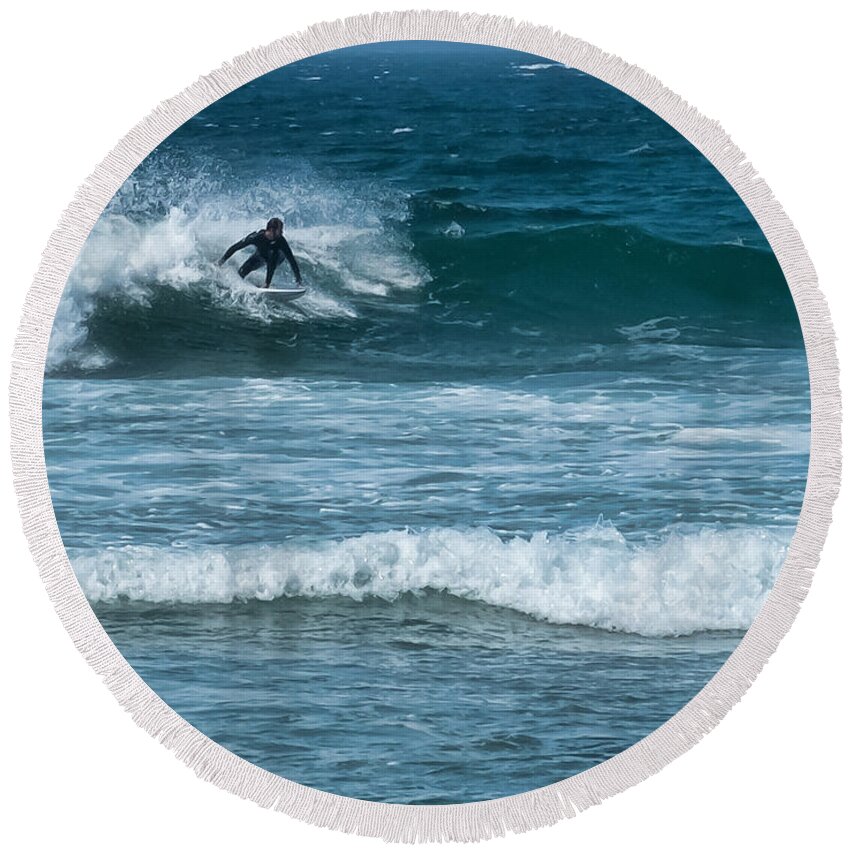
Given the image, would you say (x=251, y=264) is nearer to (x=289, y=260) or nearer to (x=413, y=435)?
(x=289, y=260)

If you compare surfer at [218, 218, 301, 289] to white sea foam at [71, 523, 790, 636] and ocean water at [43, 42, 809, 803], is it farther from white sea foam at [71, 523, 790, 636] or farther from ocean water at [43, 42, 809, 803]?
white sea foam at [71, 523, 790, 636]

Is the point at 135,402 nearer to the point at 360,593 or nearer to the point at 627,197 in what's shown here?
the point at 360,593

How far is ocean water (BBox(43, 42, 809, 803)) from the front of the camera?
222 inches

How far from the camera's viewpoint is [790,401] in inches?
224

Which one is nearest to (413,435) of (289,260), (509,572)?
(509,572)

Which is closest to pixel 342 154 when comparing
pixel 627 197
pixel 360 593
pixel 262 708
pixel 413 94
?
pixel 413 94

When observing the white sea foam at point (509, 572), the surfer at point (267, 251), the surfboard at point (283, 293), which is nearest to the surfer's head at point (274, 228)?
the surfer at point (267, 251)

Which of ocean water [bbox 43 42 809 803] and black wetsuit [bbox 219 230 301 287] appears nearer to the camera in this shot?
ocean water [bbox 43 42 809 803]

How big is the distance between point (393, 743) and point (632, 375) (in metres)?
1.34

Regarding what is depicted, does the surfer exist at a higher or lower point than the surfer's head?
lower

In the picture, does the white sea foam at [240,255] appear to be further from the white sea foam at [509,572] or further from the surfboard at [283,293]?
the white sea foam at [509,572]

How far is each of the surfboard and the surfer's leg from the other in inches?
2.7

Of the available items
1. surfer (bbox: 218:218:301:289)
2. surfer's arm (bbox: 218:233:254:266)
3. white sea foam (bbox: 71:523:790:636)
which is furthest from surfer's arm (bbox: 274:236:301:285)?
white sea foam (bbox: 71:523:790:636)

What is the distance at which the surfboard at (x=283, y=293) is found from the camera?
5754 mm
